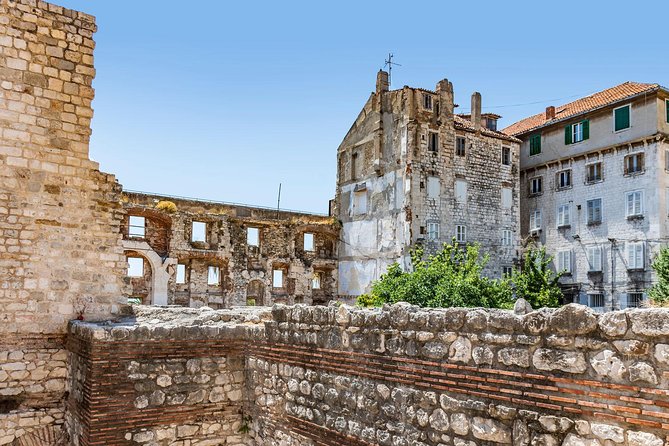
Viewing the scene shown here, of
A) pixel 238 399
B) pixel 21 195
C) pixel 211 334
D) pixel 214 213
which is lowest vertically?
pixel 238 399

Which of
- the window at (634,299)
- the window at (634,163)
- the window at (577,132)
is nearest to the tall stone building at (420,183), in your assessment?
the window at (577,132)

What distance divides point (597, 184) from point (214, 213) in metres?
21.5

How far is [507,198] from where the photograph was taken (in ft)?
112

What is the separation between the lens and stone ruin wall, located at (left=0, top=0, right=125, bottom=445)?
26.8 feet

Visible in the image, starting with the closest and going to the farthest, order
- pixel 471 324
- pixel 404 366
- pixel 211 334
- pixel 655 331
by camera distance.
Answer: pixel 655 331
pixel 471 324
pixel 404 366
pixel 211 334

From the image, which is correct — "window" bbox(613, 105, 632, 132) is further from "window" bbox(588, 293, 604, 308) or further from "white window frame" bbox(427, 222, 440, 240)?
"white window frame" bbox(427, 222, 440, 240)

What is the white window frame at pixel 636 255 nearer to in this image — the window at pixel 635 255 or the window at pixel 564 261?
the window at pixel 635 255

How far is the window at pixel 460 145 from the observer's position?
32.9 meters

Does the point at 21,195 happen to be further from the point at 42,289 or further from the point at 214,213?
the point at 214,213

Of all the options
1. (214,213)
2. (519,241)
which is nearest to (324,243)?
(214,213)

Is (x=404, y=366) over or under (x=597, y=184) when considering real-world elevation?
under

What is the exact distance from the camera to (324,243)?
36.5m

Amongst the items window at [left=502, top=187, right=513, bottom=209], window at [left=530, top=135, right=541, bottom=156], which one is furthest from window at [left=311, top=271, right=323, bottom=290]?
window at [left=530, top=135, right=541, bottom=156]

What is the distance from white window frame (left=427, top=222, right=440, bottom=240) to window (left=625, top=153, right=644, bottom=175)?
1005cm
